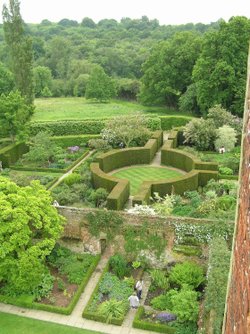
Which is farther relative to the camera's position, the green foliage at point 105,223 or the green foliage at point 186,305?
the green foliage at point 105,223

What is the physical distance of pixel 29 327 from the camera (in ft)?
49.4

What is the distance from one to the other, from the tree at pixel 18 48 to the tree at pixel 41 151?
27.0ft

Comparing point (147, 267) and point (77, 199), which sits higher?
point (77, 199)

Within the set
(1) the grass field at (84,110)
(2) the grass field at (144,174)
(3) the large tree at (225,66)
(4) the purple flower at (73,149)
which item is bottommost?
(2) the grass field at (144,174)

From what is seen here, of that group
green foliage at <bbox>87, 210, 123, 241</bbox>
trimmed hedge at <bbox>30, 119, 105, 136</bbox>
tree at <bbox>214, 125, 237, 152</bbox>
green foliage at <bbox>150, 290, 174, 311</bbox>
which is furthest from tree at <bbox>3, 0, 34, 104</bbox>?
green foliage at <bbox>150, 290, 174, 311</bbox>

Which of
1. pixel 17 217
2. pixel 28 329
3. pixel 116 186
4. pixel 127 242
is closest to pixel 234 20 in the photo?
pixel 116 186

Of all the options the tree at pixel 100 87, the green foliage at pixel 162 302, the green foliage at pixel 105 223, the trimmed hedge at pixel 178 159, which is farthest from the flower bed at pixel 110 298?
the tree at pixel 100 87

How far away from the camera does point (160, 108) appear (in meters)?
49.6

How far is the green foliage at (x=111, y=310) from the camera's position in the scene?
15.4m

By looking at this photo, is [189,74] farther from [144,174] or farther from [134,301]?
[134,301]

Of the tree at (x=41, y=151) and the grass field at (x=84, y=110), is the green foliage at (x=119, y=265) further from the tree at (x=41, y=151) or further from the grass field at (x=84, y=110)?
the grass field at (x=84, y=110)

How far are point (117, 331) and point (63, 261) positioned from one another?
4.64m

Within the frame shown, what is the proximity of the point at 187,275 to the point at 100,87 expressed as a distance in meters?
40.3

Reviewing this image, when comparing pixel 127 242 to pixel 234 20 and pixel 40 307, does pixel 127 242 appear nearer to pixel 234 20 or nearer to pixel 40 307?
pixel 40 307
